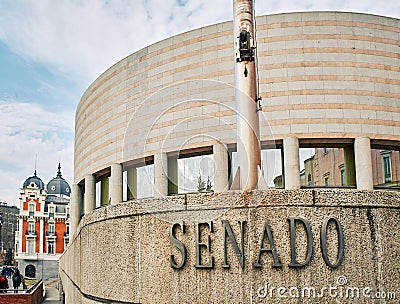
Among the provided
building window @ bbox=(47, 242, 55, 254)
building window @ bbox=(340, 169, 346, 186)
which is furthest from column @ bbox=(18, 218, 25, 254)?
building window @ bbox=(340, 169, 346, 186)

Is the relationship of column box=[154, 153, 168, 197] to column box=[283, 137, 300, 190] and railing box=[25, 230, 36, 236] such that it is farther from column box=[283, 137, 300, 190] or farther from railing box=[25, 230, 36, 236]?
railing box=[25, 230, 36, 236]

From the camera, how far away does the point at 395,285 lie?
20.4 feet

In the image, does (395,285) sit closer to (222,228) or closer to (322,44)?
(222,228)

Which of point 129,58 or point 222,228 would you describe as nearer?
point 222,228

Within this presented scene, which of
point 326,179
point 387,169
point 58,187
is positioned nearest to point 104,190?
point 326,179

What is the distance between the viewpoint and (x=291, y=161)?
22.9 metres

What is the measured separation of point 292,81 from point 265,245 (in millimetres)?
17871

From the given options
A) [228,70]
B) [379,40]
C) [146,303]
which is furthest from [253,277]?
[379,40]

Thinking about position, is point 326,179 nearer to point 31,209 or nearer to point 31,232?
point 31,232

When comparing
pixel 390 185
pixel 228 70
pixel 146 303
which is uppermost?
pixel 228 70

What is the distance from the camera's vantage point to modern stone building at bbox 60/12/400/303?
6281 millimetres

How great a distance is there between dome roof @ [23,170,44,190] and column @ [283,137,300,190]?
59.3 metres

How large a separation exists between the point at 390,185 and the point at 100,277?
19.7m

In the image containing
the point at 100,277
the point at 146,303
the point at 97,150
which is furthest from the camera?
the point at 97,150
